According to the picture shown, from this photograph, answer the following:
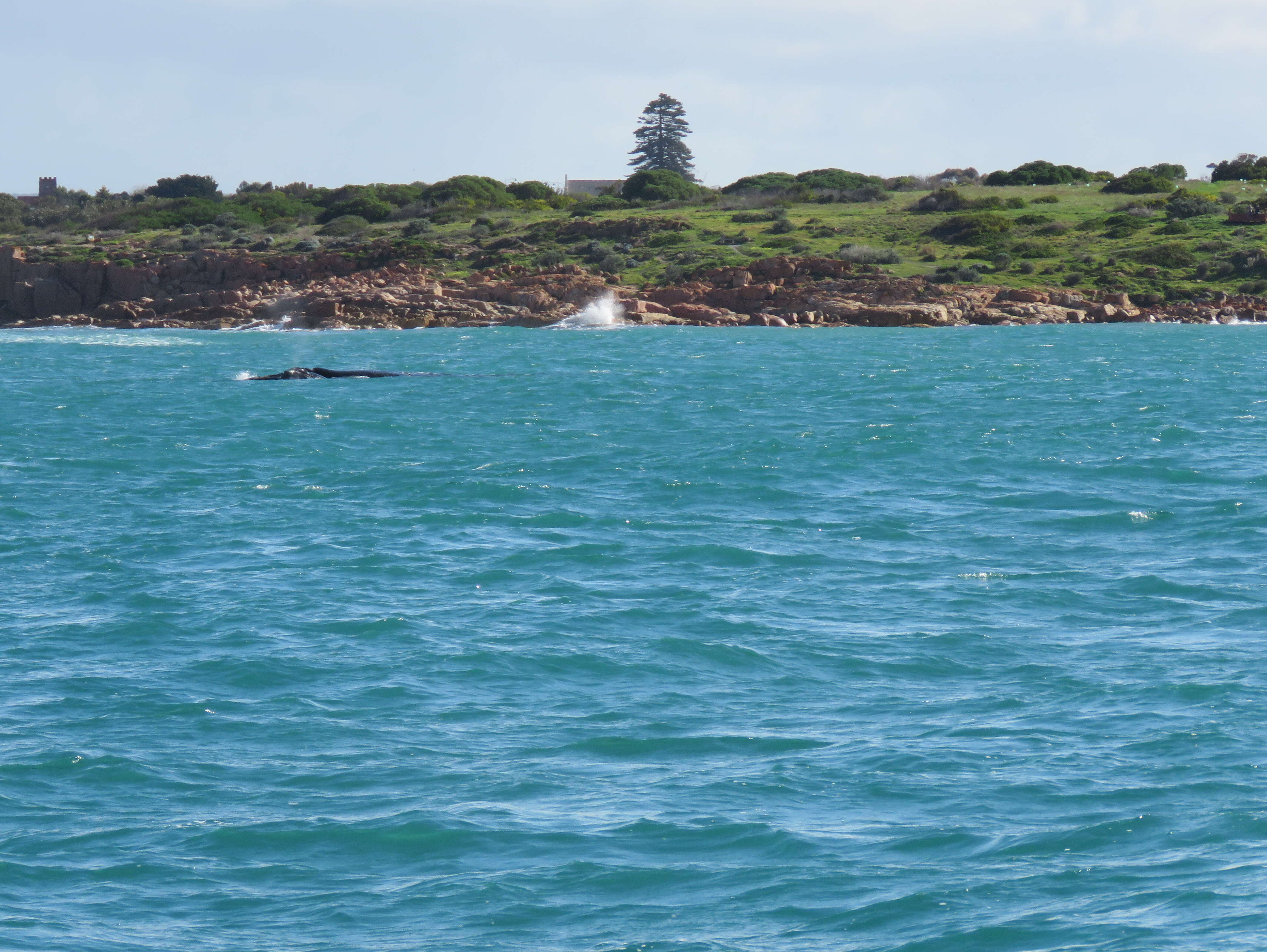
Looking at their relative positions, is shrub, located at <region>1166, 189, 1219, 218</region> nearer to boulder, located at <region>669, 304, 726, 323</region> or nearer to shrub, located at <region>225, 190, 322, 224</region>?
boulder, located at <region>669, 304, 726, 323</region>

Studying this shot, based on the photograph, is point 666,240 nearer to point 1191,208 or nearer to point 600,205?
point 600,205

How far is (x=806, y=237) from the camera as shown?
284ft

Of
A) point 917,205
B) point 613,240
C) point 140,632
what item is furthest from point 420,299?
point 140,632

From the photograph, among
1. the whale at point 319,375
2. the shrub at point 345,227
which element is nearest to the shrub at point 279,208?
the shrub at point 345,227

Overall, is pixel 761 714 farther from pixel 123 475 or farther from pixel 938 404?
pixel 938 404

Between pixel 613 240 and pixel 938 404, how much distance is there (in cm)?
5612

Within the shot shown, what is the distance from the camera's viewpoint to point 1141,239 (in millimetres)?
81688

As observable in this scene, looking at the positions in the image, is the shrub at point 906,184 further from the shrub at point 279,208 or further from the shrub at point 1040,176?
the shrub at point 279,208

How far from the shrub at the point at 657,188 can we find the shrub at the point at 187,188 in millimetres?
38718

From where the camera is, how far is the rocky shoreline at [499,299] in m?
69.7

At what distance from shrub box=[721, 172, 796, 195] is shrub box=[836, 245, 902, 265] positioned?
29.5 m

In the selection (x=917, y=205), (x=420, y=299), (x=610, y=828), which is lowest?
A: (x=610, y=828)

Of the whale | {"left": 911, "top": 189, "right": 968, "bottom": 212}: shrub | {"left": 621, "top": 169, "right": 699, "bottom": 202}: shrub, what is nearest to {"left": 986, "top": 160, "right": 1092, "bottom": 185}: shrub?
{"left": 911, "top": 189, "right": 968, "bottom": 212}: shrub

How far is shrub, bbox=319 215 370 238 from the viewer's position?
308 ft
